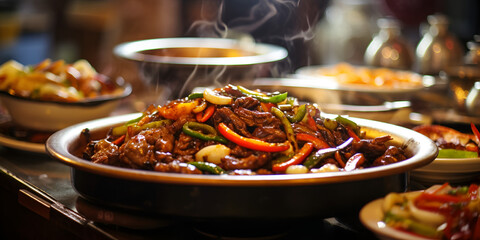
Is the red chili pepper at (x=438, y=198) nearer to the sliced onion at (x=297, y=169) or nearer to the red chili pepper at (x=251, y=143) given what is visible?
the sliced onion at (x=297, y=169)

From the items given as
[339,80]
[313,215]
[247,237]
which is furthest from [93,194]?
[339,80]

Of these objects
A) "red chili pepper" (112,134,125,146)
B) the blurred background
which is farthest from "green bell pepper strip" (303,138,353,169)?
the blurred background

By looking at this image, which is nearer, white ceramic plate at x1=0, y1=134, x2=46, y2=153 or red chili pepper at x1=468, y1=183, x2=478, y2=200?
red chili pepper at x1=468, y1=183, x2=478, y2=200

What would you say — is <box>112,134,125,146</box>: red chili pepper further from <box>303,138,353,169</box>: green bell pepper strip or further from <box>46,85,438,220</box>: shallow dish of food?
<box>303,138,353,169</box>: green bell pepper strip

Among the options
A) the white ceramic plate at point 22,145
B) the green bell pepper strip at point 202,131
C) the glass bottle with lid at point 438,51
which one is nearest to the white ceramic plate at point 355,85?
the glass bottle with lid at point 438,51

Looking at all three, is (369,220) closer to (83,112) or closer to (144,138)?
(144,138)

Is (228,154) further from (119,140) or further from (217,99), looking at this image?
(119,140)
